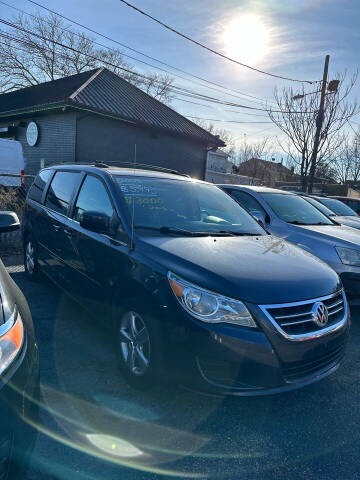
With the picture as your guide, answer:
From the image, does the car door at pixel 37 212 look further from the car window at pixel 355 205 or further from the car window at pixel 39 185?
the car window at pixel 355 205

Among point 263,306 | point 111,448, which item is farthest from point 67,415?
point 263,306

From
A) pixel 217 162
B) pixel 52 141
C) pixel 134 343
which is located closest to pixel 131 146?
pixel 52 141

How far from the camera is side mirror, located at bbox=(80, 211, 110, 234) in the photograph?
286cm

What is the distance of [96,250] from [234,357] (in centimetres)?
156

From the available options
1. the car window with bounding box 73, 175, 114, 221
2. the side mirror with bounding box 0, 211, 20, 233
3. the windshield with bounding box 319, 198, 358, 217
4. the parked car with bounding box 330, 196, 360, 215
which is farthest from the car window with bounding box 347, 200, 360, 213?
the side mirror with bounding box 0, 211, 20, 233

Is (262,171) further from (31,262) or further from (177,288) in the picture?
(177,288)

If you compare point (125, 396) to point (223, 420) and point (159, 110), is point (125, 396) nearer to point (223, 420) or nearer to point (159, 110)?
point (223, 420)

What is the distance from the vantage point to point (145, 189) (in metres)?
3.32

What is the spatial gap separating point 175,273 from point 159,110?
1683cm

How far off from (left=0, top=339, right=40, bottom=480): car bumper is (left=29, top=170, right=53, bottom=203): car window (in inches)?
134

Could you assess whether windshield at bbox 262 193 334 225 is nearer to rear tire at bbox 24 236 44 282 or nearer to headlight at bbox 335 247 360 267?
headlight at bbox 335 247 360 267

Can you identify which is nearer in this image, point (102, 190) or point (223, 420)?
point (223, 420)

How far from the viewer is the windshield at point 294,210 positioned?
215 inches

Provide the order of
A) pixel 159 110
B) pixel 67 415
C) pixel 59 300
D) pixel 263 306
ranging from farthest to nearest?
pixel 159 110
pixel 59 300
pixel 67 415
pixel 263 306
